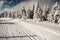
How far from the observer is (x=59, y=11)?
56156 mm

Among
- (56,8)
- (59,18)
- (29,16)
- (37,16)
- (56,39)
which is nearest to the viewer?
(56,39)

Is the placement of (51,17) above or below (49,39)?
below

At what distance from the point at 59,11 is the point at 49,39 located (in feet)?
152

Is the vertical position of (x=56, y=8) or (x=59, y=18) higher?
(x=56, y=8)

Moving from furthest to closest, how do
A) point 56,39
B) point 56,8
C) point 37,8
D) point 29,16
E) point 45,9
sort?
point 29,16, point 37,8, point 45,9, point 56,8, point 56,39

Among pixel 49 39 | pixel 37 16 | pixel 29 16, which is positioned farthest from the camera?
pixel 29 16

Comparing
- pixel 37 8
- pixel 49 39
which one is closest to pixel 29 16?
pixel 37 8

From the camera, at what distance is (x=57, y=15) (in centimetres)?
5603

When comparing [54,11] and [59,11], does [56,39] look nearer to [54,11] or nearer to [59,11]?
[59,11]

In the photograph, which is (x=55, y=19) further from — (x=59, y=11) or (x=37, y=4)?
(x=37, y=4)

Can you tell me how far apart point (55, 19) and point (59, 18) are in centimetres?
231

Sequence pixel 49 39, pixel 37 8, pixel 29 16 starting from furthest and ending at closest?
1. pixel 29 16
2. pixel 37 8
3. pixel 49 39

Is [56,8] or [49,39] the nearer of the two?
[49,39]

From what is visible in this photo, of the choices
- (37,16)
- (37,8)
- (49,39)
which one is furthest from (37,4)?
(49,39)
